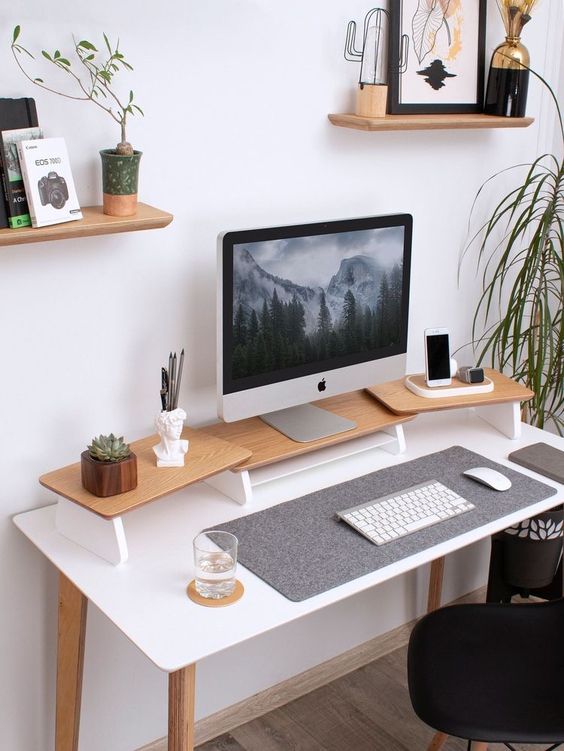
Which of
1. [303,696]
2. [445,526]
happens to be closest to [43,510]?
[445,526]

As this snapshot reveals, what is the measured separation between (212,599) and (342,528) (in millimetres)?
360

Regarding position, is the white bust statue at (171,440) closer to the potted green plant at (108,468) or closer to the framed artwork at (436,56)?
the potted green plant at (108,468)

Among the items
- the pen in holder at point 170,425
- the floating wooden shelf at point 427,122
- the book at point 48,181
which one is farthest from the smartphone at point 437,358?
the book at point 48,181

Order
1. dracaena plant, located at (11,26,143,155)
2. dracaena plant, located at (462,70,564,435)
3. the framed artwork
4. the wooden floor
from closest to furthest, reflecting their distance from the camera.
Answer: dracaena plant, located at (11,26,143,155), the framed artwork, the wooden floor, dracaena plant, located at (462,70,564,435)

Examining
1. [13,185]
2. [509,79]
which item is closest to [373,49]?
[509,79]

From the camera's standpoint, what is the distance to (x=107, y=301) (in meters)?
1.92

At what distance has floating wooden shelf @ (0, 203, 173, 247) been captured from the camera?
1608mm

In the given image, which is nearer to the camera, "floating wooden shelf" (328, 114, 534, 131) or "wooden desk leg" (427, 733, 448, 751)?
"floating wooden shelf" (328, 114, 534, 131)

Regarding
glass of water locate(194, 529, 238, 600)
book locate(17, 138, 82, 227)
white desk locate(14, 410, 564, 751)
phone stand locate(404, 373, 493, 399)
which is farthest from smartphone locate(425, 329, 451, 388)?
book locate(17, 138, 82, 227)

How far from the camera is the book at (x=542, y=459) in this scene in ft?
7.06

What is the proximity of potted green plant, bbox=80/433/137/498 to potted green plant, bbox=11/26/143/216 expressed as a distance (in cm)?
44

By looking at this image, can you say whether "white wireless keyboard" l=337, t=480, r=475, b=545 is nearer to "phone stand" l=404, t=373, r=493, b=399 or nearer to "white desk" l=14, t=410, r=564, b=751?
"white desk" l=14, t=410, r=564, b=751

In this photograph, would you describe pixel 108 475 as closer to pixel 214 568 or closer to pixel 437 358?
pixel 214 568

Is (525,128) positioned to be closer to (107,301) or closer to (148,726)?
(107,301)
